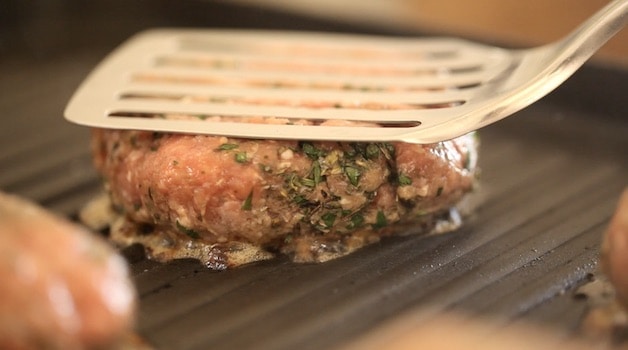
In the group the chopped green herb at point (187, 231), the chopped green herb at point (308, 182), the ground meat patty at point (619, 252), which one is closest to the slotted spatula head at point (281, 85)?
the chopped green herb at point (308, 182)

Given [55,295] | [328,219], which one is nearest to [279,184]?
[328,219]

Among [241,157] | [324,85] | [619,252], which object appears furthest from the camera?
[324,85]

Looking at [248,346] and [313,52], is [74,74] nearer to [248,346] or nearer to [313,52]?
[313,52]

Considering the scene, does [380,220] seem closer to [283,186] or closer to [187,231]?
[283,186]

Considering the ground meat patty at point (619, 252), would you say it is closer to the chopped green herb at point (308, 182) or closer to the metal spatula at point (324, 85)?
the metal spatula at point (324, 85)

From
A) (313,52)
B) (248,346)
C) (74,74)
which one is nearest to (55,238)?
(248,346)

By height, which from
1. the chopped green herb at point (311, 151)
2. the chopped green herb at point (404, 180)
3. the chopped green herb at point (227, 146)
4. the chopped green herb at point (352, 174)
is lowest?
the chopped green herb at point (404, 180)
